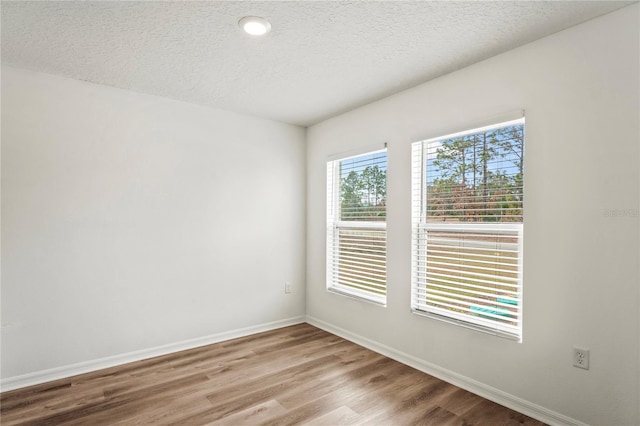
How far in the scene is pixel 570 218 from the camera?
6.95ft

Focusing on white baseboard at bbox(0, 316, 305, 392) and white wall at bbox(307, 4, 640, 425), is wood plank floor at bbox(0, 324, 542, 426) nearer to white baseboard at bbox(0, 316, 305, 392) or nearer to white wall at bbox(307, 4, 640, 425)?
white baseboard at bbox(0, 316, 305, 392)

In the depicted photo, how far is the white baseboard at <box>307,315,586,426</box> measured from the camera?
7.11 ft

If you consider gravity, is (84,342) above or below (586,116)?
below

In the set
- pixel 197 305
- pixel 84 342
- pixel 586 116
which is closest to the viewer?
pixel 586 116

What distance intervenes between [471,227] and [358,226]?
1.30 metres

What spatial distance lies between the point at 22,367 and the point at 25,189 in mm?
1374

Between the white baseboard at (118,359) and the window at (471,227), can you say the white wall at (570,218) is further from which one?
the white baseboard at (118,359)

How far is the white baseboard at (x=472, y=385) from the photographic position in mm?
2168

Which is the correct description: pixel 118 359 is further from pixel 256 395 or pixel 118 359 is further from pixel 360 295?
pixel 360 295

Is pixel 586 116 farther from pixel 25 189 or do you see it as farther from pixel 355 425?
pixel 25 189

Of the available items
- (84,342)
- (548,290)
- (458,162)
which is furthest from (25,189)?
(548,290)

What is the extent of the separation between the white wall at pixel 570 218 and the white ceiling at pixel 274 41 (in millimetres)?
209

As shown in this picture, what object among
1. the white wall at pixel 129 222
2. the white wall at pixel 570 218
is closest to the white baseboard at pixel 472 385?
the white wall at pixel 570 218

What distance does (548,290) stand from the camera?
7.24 ft
